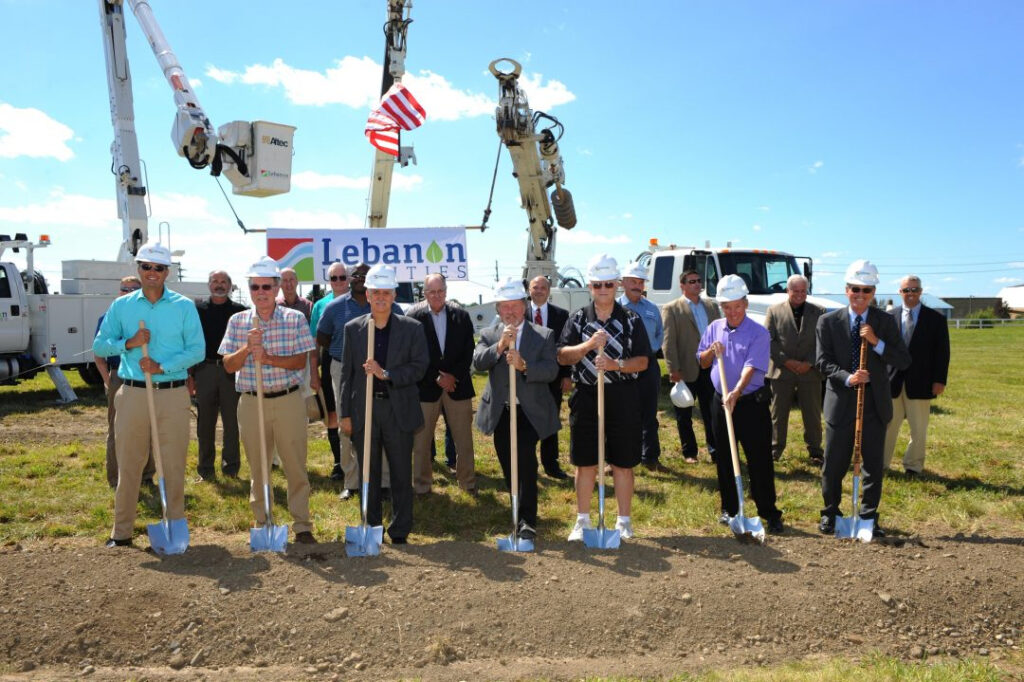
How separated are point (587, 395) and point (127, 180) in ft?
36.4

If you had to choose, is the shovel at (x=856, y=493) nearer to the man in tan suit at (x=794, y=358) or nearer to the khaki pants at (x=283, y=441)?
the man in tan suit at (x=794, y=358)

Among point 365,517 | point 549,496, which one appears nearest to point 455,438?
point 549,496

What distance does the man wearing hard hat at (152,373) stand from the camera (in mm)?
5266

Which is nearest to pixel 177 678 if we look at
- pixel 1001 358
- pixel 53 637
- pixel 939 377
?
pixel 53 637

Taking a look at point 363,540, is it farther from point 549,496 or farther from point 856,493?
point 856,493

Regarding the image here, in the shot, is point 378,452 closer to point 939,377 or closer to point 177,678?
point 177,678

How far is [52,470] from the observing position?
312 inches

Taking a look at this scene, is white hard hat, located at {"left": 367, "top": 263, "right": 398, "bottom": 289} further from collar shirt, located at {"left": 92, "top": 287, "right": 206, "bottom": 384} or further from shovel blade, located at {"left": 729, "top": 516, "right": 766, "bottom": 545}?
shovel blade, located at {"left": 729, "top": 516, "right": 766, "bottom": 545}

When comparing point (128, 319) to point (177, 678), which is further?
point (128, 319)

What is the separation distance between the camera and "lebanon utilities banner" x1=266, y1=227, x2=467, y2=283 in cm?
1062

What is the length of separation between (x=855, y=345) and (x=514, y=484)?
2797 mm

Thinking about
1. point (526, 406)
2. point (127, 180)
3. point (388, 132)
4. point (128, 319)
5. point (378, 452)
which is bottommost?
point (378, 452)

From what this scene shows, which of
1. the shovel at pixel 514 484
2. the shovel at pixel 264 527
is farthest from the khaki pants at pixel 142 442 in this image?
the shovel at pixel 514 484

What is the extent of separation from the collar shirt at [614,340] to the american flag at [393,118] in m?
8.47
